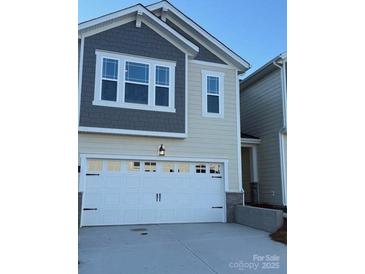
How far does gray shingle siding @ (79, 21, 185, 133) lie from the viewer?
936 cm

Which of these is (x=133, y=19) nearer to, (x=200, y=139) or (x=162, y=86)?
(x=162, y=86)

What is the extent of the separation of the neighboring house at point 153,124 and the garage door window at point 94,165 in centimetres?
3

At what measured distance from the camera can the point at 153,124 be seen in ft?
32.4

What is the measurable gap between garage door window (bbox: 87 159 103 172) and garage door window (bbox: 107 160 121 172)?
0.24 m

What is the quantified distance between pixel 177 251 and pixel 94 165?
445 centimetres

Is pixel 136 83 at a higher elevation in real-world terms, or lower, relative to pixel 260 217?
higher

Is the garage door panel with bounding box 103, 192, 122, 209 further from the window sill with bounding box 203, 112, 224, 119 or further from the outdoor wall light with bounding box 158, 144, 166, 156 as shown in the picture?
the window sill with bounding box 203, 112, 224, 119

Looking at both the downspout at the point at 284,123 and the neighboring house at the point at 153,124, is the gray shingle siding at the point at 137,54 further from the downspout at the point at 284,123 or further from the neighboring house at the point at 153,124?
the downspout at the point at 284,123

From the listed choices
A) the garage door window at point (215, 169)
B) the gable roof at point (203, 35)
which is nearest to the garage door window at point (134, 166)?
the garage door window at point (215, 169)

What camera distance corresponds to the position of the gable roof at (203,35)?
11266 millimetres

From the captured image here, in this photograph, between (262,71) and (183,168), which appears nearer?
(183,168)

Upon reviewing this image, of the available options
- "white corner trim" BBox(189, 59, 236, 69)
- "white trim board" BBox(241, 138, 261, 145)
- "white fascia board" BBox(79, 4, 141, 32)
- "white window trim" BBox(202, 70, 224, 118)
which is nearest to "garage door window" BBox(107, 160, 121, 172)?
"white window trim" BBox(202, 70, 224, 118)

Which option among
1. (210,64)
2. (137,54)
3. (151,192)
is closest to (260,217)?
(151,192)
